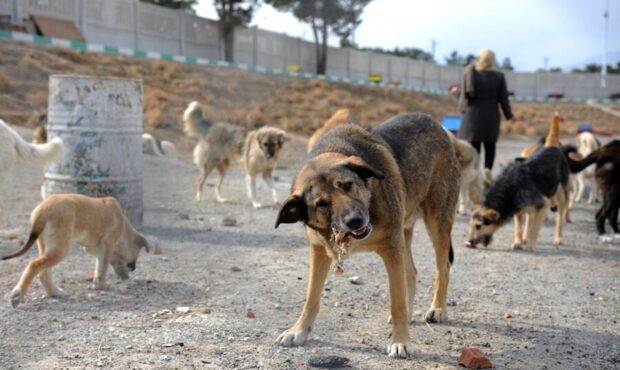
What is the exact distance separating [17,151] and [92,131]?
3.87 ft

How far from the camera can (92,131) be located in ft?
27.5

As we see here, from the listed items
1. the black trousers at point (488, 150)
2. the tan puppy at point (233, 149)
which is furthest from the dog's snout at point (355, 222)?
the tan puppy at point (233, 149)

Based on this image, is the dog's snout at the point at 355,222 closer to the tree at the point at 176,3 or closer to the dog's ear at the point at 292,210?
the dog's ear at the point at 292,210

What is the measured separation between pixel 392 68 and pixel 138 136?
50.4 metres

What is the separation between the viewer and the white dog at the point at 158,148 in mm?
16281

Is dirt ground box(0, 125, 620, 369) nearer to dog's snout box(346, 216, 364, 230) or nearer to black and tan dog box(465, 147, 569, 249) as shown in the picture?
black and tan dog box(465, 147, 569, 249)

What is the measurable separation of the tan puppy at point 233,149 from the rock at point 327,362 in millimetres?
7965

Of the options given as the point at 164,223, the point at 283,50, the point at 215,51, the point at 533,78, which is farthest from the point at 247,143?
the point at 533,78

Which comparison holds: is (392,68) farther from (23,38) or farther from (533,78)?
(23,38)

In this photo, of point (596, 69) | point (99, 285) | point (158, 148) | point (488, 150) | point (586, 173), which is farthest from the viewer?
point (596, 69)

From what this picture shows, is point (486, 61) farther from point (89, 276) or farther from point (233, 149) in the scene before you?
point (89, 276)

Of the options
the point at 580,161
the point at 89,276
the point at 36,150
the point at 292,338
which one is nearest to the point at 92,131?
the point at 36,150

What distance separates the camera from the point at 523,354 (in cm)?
481

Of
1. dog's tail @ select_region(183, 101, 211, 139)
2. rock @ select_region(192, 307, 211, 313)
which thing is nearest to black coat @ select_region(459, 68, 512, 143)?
dog's tail @ select_region(183, 101, 211, 139)
